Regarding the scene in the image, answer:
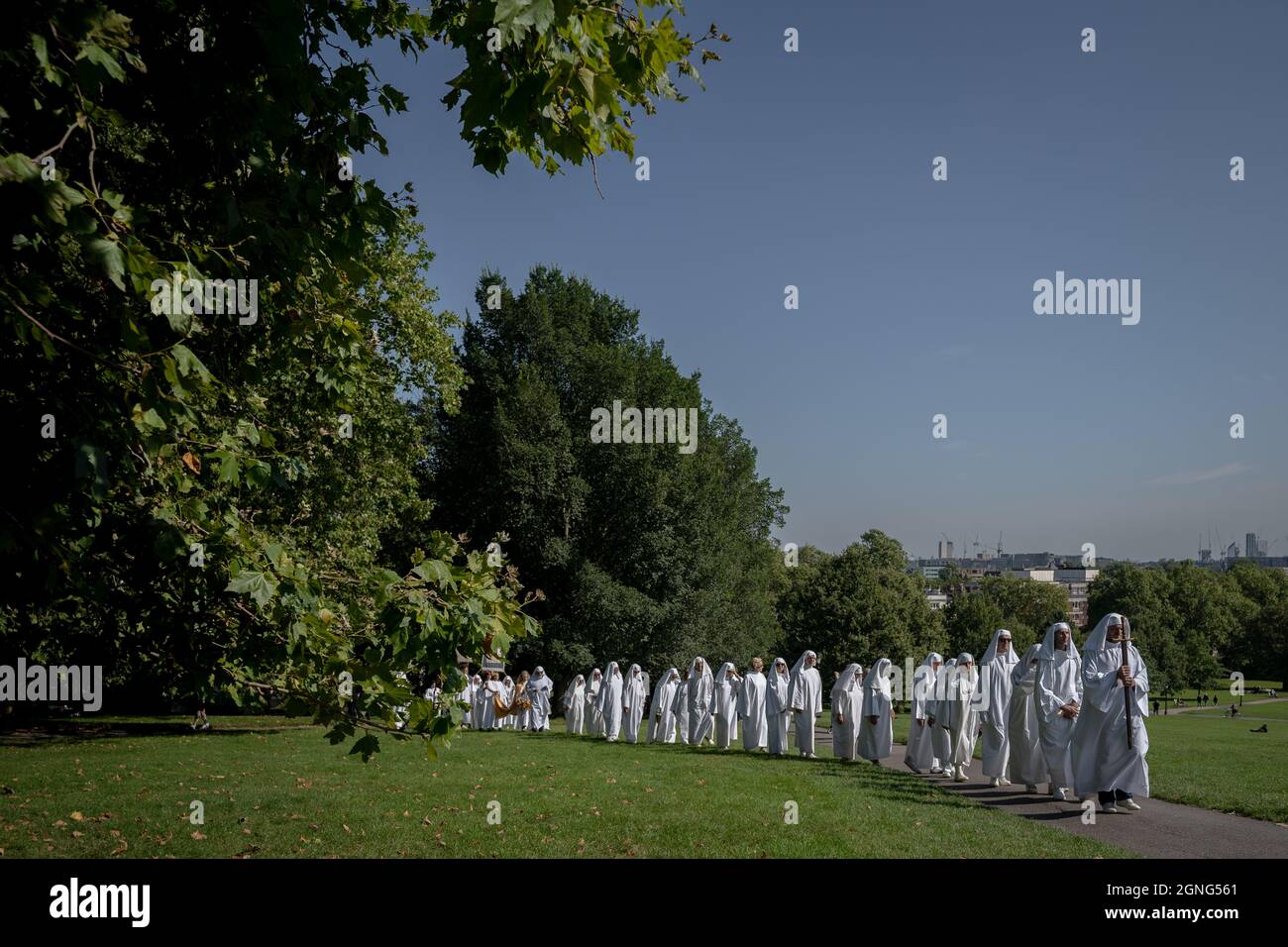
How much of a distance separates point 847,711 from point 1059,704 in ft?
21.2

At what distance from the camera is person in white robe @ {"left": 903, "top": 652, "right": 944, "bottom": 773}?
17.9 m

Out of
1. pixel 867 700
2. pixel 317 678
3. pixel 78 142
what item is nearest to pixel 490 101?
pixel 78 142

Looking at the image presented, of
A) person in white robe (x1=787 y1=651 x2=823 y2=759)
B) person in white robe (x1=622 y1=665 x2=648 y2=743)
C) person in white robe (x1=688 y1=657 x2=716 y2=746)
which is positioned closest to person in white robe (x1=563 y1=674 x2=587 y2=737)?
person in white robe (x1=622 y1=665 x2=648 y2=743)

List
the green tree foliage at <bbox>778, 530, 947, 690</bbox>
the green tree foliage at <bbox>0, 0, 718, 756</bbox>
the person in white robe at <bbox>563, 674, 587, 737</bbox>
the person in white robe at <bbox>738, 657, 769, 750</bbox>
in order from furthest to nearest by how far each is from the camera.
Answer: the green tree foliage at <bbox>778, 530, 947, 690</bbox>, the person in white robe at <bbox>563, 674, 587, 737</bbox>, the person in white robe at <bbox>738, 657, 769, 750</bbox>, the green tree foliage at <bbox>0, 0, 718, 756</bbox>

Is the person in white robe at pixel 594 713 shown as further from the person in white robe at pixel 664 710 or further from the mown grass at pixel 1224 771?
the mown grass at pixel 1224 771

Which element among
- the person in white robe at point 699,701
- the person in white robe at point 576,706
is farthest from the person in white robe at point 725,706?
the person in white robe at point 576,706

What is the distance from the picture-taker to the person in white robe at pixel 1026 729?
14992 millimetres

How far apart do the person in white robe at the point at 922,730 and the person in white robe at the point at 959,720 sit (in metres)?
0.48

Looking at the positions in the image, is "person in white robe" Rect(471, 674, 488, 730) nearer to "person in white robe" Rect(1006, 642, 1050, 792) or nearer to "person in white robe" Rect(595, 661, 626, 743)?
"person in white robe" Rect(595, 661, 626, 743)

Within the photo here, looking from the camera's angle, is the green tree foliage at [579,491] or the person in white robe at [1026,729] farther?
the green tree foliage at [579,491]

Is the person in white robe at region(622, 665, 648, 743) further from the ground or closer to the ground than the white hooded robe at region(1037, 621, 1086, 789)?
closer to the ground

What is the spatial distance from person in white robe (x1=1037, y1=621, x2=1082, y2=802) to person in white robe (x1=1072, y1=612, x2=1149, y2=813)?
1.09ft

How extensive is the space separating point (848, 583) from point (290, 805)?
137 ft

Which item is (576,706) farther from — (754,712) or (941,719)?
(941,719)
